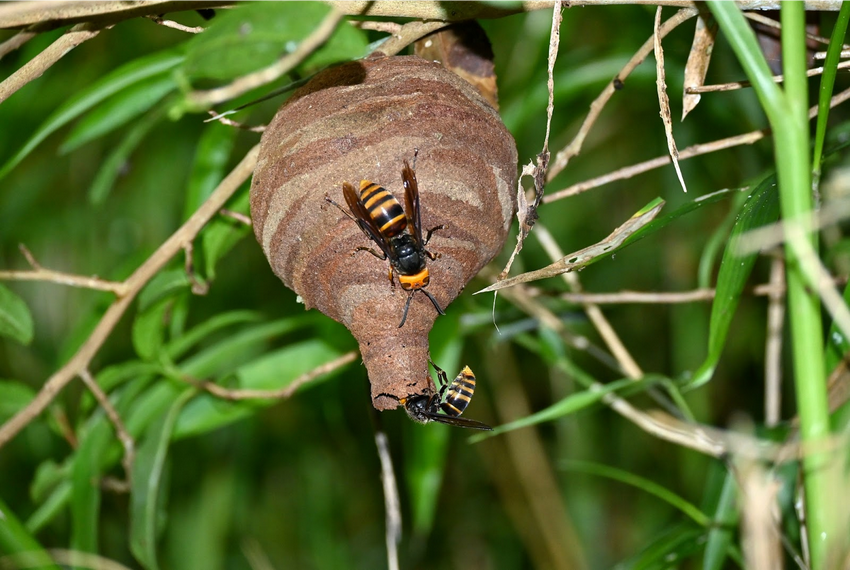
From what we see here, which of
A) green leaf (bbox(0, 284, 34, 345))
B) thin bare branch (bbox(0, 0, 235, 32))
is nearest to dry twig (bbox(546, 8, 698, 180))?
thin bare branch (bbox(0, 0, 235, 32))

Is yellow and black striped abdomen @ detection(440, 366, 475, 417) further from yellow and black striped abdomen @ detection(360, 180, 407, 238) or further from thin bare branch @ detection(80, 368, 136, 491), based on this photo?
thin bare branch @ detection(80, 368, 136, 491)

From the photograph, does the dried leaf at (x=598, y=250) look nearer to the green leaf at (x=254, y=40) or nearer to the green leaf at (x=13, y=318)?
the green leaf at (x=254, y=40)

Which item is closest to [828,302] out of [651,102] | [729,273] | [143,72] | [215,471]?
[729,273]

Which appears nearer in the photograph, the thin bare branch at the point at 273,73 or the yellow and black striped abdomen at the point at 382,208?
the thin bare branch at the point at 273,73

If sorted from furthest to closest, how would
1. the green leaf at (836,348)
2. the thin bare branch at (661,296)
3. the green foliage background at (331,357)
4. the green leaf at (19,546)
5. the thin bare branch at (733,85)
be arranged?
1. the green foliage background at (331,357)
2. the thin bare branch at (661,296)
3. the green leaf at (19,546)
4. the green leaf at (836,348)
5. the thin bare branch at (733,85)

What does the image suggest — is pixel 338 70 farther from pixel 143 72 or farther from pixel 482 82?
pixel 143 72

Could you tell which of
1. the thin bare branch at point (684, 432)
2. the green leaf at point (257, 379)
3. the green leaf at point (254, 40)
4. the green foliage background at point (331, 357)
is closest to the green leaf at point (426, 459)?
the green foliage background at point (331, 357)
